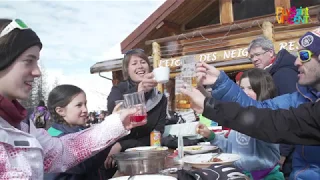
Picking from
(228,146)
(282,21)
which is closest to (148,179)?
(228,146)

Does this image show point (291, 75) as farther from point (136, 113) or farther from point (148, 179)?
point (148, 179)

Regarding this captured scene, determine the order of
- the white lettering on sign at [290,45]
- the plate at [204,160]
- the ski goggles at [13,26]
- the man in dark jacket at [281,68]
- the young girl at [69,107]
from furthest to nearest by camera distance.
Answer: the white lettering on sign at [290,45]
the man in dark jacket at [281,68]
the young girl at [69,107]
the plate at [204,160]
the ski goggles at [13,26]

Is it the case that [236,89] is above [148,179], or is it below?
above

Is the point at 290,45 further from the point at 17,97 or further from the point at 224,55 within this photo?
the point at 17,97

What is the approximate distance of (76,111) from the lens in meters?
2.99

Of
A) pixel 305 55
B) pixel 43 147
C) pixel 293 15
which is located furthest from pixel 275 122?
pixel 293 15

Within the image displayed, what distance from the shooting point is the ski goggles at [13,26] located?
5.27 ft

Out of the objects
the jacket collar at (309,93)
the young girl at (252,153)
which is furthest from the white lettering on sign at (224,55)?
the jacket collar at (309,93)

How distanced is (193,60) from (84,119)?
1277 mm

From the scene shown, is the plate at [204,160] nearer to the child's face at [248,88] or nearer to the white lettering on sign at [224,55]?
the child's face at [248,88]

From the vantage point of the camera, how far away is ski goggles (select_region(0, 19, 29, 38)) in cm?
161

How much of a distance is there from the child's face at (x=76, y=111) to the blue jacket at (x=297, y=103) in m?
1.22

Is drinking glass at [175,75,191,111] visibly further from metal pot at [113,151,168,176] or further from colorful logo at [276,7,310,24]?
colorful logo at [276,7,310,24]

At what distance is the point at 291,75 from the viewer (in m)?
3.67
